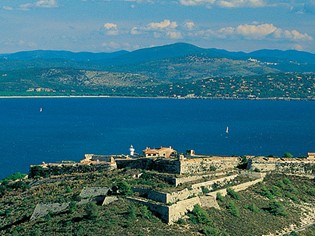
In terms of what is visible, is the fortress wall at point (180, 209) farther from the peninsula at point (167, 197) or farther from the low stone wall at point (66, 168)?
the low stone wall at point (66, 168)

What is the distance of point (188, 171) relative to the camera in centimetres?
4797

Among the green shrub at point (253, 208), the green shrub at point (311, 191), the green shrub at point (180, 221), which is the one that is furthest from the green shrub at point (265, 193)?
the green shrub at point (180, 221)

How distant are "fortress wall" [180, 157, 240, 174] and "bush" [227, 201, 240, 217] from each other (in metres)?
6.83

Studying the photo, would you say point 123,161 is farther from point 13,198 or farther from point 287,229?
point 287,229

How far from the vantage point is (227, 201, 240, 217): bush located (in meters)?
40.6

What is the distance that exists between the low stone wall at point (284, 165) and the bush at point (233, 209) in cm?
1075

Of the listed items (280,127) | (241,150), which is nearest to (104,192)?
(241,150)

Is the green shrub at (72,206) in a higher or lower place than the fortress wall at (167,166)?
lower

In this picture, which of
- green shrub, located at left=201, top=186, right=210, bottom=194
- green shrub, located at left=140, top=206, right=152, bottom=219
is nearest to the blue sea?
green shrub, located at left=201, top=186, right=210, bottom=194

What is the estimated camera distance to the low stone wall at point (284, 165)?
52.3 metres

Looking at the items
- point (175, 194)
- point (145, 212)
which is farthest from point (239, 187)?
point (145, 212)

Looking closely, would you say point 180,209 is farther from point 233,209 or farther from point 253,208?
point 253,208

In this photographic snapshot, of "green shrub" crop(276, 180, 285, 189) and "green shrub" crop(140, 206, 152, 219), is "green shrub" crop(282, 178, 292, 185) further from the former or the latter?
"green shrub" crop(140, 206, 152, 219)

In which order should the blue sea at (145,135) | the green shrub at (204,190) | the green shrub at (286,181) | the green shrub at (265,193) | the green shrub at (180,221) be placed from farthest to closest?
the blue sea at (145,135) < the green shrub at (286,181) < the green shrub at (265,193) < the green shrub at (204,190) < the green shrub at (180,221)
